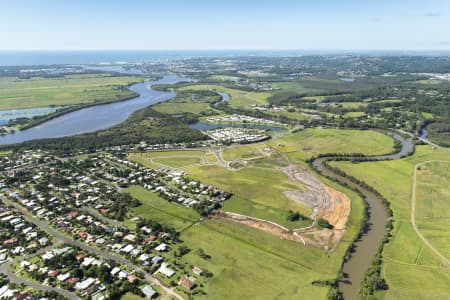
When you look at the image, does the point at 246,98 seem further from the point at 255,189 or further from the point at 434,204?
the point at 434,204

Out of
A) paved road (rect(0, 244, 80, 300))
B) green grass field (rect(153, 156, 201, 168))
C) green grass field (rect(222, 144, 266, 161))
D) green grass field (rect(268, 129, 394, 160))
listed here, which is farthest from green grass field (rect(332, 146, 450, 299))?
paved road (rect(0, 244, 80, 300))

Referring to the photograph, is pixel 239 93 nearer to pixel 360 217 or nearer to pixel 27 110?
pixel 27 110

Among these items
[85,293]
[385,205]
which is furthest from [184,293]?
[385,205]

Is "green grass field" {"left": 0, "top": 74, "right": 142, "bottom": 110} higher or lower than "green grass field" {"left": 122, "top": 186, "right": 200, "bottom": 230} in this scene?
higher

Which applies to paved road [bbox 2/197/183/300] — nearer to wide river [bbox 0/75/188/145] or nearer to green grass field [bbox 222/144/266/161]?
green grass field [bbox 222/144/266/161]

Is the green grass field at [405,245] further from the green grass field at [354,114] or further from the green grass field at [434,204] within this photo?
the green grass field at [354,114]

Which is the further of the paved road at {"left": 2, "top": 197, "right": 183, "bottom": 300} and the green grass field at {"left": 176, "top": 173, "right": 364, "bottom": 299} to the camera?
the paved road at {"left": 2, "top": 197, "right": 183, "bottom": 300}
